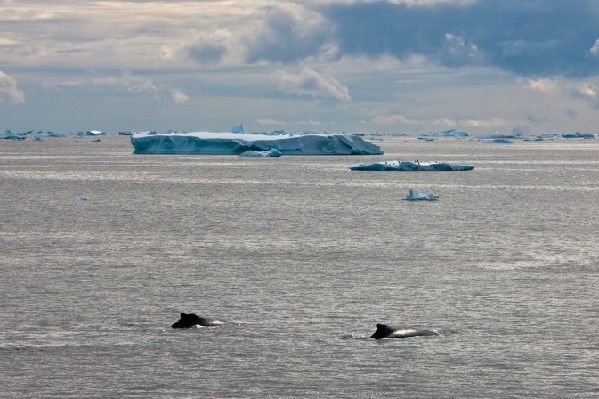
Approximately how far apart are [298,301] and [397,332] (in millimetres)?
4854

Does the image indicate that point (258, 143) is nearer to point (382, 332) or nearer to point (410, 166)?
point (410, 166)

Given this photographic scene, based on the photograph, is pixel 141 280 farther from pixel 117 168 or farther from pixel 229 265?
pixel 117 168

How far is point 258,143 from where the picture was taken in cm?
13362

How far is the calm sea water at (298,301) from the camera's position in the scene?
2039 cm

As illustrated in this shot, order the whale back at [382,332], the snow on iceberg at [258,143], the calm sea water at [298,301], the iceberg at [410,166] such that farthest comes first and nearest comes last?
the snow on iceberg at [258,143], the iceberg at [410,166], the whale back at [382,332], the calm sea water at [298,301]

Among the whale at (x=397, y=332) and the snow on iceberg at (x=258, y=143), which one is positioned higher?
the snow on iceberg at (x=258, y=143)

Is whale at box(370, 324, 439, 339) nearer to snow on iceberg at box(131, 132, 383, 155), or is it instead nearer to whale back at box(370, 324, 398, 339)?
whale back at box(370, 324, 398, 339)

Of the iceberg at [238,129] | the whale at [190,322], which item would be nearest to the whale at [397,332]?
the whale at [190,322]

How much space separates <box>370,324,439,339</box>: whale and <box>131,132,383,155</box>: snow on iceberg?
105274 millimetres

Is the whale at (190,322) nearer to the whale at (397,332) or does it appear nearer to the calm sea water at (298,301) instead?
the calm sea water at (298,301)

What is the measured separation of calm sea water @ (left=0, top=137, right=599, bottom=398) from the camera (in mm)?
20391

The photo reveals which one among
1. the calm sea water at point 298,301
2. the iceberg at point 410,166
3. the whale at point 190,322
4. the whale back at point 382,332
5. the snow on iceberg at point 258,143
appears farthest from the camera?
the snow on iceberg at point 258,143

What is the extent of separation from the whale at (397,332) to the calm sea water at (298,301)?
11.8 inches

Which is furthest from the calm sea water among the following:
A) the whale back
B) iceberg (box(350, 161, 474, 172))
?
iceberg (box(350, 161, 474, 172))
